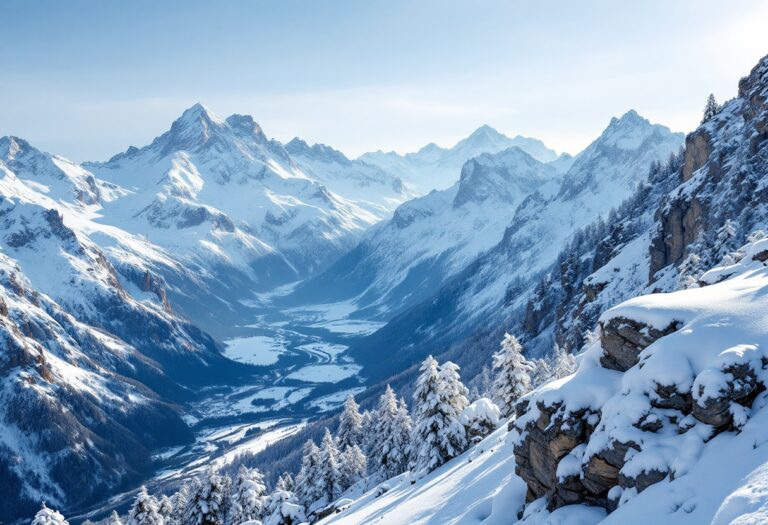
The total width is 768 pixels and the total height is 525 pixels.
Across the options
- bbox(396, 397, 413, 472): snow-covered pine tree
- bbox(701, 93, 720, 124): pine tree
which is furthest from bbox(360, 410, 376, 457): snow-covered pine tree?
bbox(701, 93, 720, 124): pine tree

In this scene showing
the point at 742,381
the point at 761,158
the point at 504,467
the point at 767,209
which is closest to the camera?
the point at 742,381

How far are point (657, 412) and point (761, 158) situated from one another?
9498cm

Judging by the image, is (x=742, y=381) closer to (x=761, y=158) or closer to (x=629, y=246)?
(x=761, y=158)

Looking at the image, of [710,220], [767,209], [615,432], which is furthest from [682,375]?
[710,220]

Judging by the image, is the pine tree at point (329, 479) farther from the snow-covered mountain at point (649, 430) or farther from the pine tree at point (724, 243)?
the pine tree at point (724, 243)

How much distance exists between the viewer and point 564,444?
23.5 metres

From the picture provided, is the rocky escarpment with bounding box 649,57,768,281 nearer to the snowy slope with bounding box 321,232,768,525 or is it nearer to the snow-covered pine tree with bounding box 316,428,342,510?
the snow-covered pine tree with bounding box 316,428,342,510

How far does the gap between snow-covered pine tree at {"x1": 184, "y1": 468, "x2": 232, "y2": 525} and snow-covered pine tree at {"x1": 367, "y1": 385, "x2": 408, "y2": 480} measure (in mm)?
19597

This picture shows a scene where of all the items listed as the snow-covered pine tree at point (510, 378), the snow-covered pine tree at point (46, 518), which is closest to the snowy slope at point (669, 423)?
the snow-covered pine tree at point (510, 378)

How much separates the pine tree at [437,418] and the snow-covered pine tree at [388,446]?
49.3 feet

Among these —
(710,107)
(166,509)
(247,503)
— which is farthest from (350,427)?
(710,107)

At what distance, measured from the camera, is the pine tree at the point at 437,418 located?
52.9 m

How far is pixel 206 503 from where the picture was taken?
227 feet

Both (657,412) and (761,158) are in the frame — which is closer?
(657,412)
